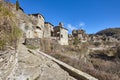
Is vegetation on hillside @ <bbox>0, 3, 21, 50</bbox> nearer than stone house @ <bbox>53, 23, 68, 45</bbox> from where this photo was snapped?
Yes

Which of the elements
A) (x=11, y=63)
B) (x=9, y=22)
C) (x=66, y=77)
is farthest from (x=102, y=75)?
(x=9, y=22)

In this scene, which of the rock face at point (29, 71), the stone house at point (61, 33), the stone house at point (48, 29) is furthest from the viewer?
the stone house at point (61, 33)

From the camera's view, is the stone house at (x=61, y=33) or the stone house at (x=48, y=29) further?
the stone house at (x=61, y=33)

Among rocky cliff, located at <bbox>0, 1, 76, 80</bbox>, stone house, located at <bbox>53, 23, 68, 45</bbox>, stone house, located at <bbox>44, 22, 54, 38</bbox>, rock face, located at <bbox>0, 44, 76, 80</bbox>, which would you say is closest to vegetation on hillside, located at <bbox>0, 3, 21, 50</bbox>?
rocky cliff, located at <bbox>0, 1, 76, 80</bbox>

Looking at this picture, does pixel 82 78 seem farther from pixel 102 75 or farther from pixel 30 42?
pixel 30 42

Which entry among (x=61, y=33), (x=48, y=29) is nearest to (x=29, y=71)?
(x=61, y=33)

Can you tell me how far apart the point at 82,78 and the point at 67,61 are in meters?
2.24

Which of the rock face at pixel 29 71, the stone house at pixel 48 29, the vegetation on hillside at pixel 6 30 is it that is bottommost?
the rock face at pixel 29 71

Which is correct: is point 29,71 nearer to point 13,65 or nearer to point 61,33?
point 13,65

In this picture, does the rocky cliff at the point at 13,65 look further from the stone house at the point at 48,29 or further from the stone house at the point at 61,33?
the stone house at the point at 61,33

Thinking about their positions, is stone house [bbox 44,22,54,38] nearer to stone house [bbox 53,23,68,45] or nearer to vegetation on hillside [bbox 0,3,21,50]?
stone house [bbox 53,23,68,45]

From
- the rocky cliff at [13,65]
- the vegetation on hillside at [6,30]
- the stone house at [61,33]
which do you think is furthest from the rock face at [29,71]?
the stone house at [61,33]

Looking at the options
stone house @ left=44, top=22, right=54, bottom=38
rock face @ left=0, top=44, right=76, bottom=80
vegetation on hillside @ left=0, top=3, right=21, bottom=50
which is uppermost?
stone house @ left=44, top=22, right=54, bottom=38

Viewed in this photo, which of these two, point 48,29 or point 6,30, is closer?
point 6,30
